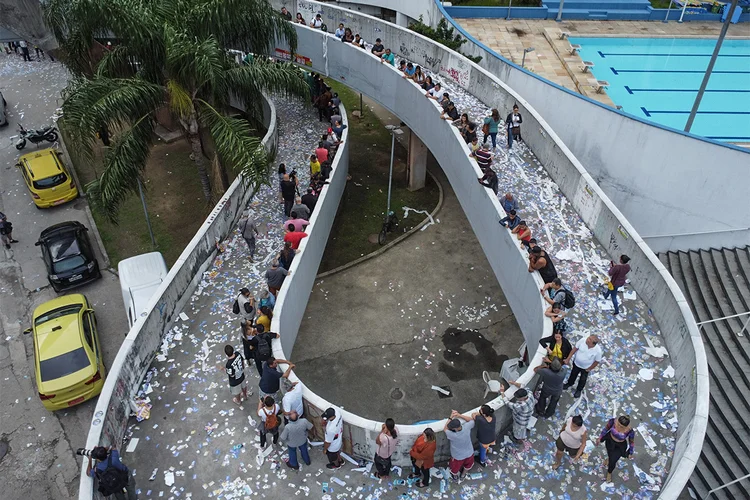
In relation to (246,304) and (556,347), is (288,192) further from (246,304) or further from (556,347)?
(556,347)

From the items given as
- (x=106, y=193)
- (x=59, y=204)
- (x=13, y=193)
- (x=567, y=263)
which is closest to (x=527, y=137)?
(x=567, y=263)

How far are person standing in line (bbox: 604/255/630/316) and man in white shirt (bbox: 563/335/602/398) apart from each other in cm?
191

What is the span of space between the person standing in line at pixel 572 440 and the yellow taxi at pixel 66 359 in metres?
10.8

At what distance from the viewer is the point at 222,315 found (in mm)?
12180

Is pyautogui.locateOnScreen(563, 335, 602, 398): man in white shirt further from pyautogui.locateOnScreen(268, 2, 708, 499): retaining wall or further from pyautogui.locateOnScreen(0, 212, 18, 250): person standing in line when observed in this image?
pyautogui.locateOnScreen(0, 212, 18, 250): person standing in line

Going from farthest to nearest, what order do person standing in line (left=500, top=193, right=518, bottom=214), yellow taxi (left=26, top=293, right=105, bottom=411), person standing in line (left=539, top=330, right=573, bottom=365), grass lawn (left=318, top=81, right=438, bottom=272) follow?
grass lawn (left=318, top=81, right=438, bottom=272)
yellow taxi (left=26, top=293, right=105, bottom=411)
person standing in line (left=500, top=193, right=518, bottom=214)
person standing in line (left=539, top=330, right=573, bottom=365)

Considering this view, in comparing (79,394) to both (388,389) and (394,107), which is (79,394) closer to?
(388,389)

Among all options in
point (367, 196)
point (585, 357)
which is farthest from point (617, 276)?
point (367, 196)

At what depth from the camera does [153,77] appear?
15.4 meters

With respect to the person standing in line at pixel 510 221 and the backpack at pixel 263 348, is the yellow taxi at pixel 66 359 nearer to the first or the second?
the backpack at pixel 263 348

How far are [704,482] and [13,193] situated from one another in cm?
2490

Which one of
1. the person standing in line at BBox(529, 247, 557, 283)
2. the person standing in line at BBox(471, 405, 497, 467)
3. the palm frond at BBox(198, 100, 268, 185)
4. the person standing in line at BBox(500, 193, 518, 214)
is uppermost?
the palm frond at BBox(198, 100, 268, 185)

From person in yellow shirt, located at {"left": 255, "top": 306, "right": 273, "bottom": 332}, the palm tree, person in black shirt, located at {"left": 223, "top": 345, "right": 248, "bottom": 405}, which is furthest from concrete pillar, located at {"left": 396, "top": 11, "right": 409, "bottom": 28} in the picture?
person in black shirt, located at {"left": 223, "top": 345, "right": 248, "bottom": 405}

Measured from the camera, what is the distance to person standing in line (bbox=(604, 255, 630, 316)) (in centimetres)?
1080
